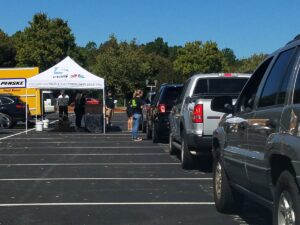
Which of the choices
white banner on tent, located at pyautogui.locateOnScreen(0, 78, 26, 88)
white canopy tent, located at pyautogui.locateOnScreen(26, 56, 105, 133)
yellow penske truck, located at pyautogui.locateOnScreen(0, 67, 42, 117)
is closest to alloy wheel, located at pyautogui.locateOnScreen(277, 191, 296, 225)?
white canopy tent, located at pyautogui.locateOnScreen(26, 56, 105, 133)

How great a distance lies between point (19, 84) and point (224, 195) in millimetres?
23458

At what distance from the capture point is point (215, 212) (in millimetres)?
7531

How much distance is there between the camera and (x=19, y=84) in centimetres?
2934

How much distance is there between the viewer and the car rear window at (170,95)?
1716 cm

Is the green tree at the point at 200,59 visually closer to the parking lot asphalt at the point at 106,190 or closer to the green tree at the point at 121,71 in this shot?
the green tree at the point at 121,71

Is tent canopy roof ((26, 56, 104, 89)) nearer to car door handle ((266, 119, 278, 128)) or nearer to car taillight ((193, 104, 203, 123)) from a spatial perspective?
car taillight ((193, 104, 203, 123))

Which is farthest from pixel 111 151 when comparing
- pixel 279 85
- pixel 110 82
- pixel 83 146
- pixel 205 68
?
pixel 205 68

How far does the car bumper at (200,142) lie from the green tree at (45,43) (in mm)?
48543

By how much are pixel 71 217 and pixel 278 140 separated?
3.40 meters

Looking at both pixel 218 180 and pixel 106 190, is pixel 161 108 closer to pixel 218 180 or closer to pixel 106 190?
pixel 106 190

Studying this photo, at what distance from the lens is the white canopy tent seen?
22031 millimetres

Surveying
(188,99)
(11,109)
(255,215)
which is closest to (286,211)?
(255,215)

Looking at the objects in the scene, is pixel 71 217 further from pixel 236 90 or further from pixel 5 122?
pixel 5 122

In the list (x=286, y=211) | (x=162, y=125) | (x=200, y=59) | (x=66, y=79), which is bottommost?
(x=286, y=211)
